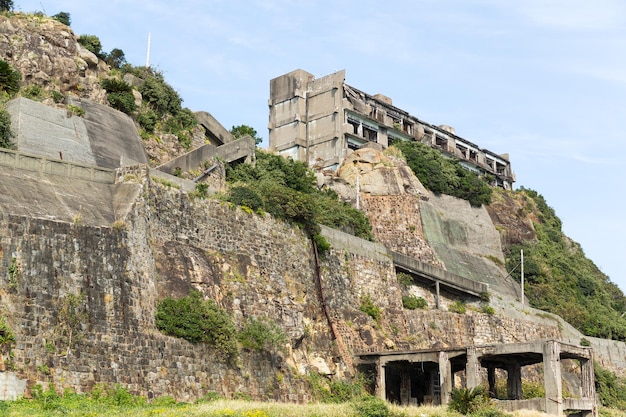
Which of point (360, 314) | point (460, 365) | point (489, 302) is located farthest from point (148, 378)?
point (489, 302)

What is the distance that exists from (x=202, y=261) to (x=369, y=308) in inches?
448

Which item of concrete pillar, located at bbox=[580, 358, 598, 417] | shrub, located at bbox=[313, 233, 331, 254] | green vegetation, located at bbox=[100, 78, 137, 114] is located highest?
green vegetation, located at bbox=[100, 78, 137, 114]

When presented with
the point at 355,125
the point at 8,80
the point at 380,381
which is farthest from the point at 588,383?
the point at 355,125

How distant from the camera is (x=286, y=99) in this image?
7025 cm

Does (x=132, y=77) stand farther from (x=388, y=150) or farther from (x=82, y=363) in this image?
(x=82, y=363)

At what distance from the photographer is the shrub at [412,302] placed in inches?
1938

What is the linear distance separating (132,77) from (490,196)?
29914 mm

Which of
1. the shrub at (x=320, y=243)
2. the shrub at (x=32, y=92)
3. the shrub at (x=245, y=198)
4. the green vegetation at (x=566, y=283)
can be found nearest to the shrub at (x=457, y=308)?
the shrub at (x=320, y=243)

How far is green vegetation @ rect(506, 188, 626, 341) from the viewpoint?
6303cm

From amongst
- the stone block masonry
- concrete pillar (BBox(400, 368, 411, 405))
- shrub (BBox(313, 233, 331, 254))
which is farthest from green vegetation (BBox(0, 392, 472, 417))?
shrub (BBox(313, 233, 331, 254))

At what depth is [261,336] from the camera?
122 feet

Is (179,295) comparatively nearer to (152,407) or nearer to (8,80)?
(152,407)

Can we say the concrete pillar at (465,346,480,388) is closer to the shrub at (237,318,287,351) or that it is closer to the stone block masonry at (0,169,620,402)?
the stone block masonry at (0,169,620,402)

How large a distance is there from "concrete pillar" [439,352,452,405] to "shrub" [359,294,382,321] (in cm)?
565
